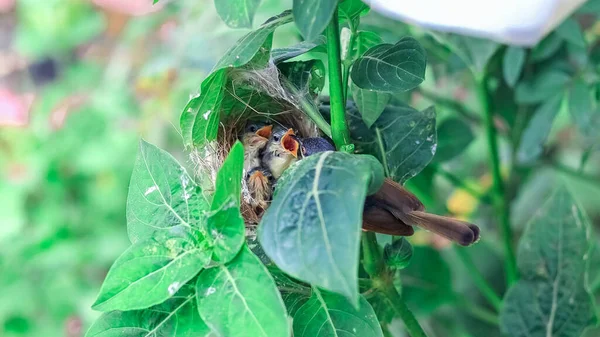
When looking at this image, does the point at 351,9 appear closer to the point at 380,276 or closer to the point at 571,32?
the point at 380,276

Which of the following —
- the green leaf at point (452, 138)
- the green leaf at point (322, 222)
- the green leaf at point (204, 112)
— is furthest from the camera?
the green leaf at point (452, 138)

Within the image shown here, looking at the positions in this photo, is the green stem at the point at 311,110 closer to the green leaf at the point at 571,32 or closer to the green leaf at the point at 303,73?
the green leaf at the point at 303,73

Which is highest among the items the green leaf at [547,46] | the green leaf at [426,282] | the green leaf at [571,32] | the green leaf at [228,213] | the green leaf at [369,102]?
the green leaf at [228,213]

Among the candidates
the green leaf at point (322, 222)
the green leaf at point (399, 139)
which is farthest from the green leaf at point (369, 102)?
the green leaf at point (322, 222)

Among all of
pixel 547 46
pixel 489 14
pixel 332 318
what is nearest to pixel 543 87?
pixel 547 46

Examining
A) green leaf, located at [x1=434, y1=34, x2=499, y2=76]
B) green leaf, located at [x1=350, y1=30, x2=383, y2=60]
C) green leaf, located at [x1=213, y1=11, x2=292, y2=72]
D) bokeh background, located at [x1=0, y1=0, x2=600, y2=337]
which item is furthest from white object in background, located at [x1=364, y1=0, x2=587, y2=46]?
bokeh background, located at [x1=0, y1=0, x2=600, y2=337]

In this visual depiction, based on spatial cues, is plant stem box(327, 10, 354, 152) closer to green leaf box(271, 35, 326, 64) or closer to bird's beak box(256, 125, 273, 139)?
green leaf box(271, 35, 326, 64)

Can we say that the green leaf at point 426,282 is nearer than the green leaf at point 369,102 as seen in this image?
No
